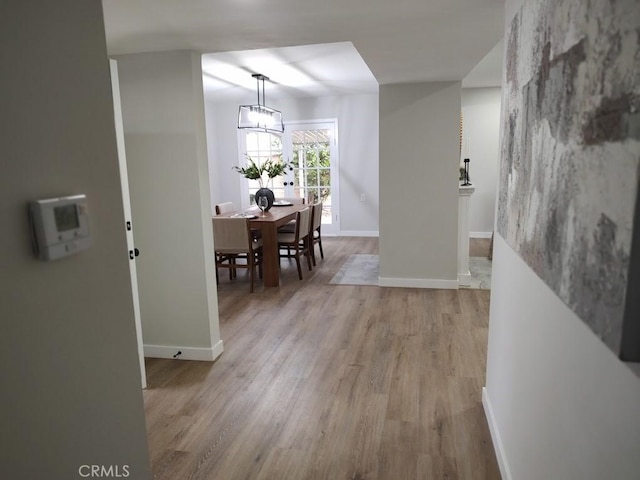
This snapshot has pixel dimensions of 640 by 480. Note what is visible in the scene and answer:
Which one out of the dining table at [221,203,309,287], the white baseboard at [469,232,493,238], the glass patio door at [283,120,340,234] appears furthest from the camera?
the glass patio door at [283,120,340,234]

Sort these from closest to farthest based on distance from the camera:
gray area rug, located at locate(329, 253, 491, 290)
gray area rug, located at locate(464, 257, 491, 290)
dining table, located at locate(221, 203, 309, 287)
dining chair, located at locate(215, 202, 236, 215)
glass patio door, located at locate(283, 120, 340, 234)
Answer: gray area rug, located at locate(464, 257, 491, 290)
dining table, located at locate(221, 203, 309, 287)
gray area rug, located at locate(329, 253, 491, 290)
dining chair, located at locate(215, 202, 236, 215)
glass patio door, located at locate(283, 120, 340, 234)

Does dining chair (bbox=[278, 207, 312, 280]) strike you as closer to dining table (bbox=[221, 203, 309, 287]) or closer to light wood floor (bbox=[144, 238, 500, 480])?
dining table (bbox=[221, 203, 309, 287])

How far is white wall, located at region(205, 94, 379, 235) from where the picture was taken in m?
7.58

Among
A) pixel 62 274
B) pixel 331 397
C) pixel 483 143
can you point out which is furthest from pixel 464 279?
pixel 62 274

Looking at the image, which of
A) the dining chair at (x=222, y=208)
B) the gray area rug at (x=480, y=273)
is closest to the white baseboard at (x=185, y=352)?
the dining chair at (x=222, y=208)

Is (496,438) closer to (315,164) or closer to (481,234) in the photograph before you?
(481,234)

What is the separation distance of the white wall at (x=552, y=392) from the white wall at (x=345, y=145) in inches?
220

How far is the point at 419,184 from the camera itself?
466 cm

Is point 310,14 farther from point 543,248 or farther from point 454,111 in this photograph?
point 454,111

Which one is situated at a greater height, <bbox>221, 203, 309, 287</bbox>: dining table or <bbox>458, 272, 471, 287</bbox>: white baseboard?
<bbox>221, 203, 309, 287</bbox>: dining table

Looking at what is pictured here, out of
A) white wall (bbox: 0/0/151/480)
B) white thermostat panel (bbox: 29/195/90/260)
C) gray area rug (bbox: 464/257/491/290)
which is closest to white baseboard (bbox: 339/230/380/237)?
gray area rug (bbox: 464/257/491/290)

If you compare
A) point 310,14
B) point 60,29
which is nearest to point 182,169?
point 310,14

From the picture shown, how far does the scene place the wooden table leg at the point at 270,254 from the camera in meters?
4.93

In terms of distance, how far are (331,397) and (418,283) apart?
8.12ft
